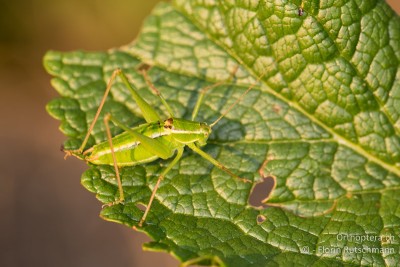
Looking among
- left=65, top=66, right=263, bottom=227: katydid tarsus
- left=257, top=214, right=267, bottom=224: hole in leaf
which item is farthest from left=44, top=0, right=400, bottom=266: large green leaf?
left=65, top=66, right=263, bottom=227: katydid tarsus

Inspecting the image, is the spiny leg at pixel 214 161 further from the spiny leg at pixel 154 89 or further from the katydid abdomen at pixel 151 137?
the spiny leg at pixel 154 89

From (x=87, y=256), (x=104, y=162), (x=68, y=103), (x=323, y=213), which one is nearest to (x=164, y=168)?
(x=104, y=162)

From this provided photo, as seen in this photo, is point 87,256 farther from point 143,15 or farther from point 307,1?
point 307,1

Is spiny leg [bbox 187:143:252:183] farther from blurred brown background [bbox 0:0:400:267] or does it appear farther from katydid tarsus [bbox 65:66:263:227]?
blurred brown background [bbox 0:0:400:267]

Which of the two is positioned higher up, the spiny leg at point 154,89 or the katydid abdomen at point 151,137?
the spiny leg at point 154,89

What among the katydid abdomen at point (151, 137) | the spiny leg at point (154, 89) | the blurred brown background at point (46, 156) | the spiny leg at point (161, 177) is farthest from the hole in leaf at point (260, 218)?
the blurred brown background at point (46, 156)

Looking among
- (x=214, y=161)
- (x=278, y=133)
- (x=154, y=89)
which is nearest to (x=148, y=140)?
(x=214, y=161)

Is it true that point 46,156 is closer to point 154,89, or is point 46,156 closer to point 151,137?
point 154,89
